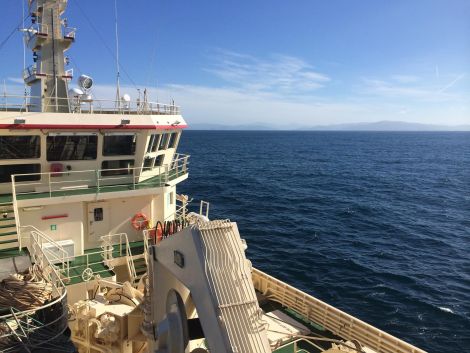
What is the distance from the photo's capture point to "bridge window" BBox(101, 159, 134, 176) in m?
15.7

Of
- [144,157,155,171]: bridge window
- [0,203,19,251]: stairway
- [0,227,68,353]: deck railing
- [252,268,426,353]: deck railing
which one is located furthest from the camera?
[144,157,155,171]: bridge window

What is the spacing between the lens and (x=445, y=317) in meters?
20.6

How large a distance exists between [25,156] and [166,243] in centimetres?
890

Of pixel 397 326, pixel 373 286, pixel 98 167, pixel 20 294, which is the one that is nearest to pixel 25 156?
pixel 98 167

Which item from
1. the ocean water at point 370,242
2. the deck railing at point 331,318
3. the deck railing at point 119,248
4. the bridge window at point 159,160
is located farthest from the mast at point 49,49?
→ the ocean water at point 370,242

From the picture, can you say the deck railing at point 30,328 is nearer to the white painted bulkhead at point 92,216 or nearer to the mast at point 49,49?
the white painted bulkhead at point 92,216

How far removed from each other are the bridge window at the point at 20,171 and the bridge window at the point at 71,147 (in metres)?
0.65

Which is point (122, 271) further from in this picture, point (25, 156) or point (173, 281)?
point (173, 281)

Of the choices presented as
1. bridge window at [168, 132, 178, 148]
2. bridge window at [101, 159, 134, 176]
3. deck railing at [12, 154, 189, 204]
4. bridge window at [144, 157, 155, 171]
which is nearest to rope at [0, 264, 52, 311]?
deck railing at [12, 154, 189, 204]

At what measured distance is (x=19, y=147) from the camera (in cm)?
1379

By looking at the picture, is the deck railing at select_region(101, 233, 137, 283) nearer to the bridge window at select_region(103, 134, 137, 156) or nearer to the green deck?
the green deck

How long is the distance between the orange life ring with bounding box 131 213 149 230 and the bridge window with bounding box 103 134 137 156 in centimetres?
268

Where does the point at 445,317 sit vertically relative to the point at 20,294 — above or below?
below

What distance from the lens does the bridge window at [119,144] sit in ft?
50.0
